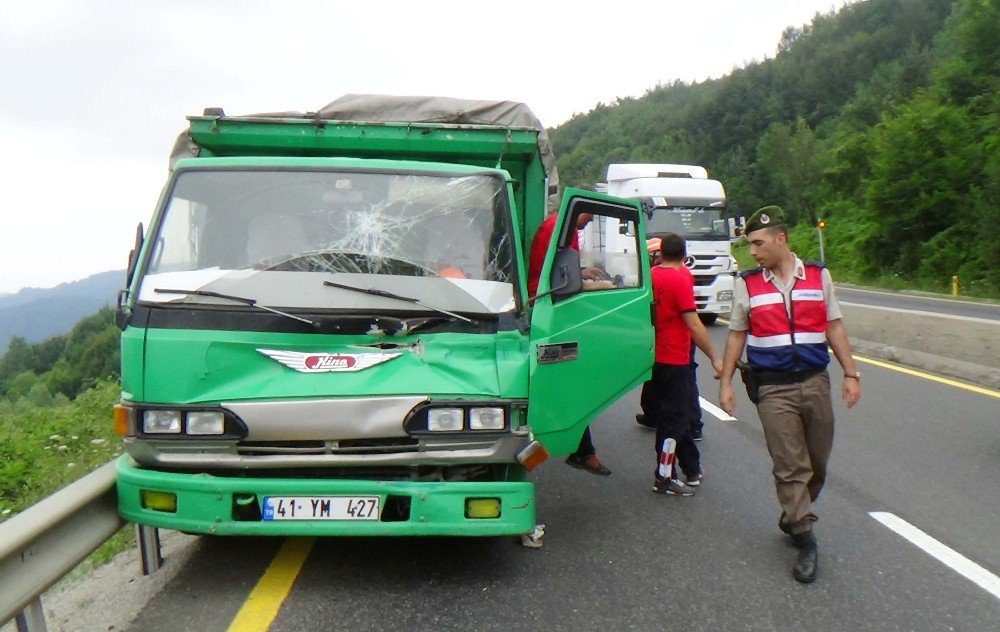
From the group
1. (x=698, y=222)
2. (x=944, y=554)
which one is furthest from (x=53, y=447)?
(x=698, y=222)

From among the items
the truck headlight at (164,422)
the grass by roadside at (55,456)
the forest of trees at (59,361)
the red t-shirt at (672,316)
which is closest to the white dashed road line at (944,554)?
the red t-shirt at (672,316)

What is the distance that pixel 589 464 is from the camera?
657 cm

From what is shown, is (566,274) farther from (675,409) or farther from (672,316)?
(675,409)

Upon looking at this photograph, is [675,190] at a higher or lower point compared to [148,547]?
higher

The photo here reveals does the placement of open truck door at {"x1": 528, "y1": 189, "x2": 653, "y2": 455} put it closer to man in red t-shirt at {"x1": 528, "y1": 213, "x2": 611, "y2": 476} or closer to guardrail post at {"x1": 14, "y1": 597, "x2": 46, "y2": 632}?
man in red t-shirt at {"x1": 528, "y1": 213, "x2": 611, "y2": 476}

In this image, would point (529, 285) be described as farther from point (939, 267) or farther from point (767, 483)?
point (939, 267)

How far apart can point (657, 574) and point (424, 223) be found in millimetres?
2208

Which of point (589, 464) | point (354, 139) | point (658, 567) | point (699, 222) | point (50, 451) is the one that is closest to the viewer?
point (658, 567)

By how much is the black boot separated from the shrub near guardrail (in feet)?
16.7

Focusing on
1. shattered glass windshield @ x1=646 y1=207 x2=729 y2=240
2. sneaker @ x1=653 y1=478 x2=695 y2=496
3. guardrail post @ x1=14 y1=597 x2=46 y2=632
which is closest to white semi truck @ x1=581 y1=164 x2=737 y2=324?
shattered glass windshield @ x1=646 y1=207 x2=729 y2=240

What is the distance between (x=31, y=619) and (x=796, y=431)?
366 cm

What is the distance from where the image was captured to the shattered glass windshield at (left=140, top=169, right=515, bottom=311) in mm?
4820

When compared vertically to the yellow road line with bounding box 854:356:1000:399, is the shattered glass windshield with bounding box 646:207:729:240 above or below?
above

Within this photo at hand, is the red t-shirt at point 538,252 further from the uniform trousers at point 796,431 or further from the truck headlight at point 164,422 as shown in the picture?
the truck headlight at point 164,422
